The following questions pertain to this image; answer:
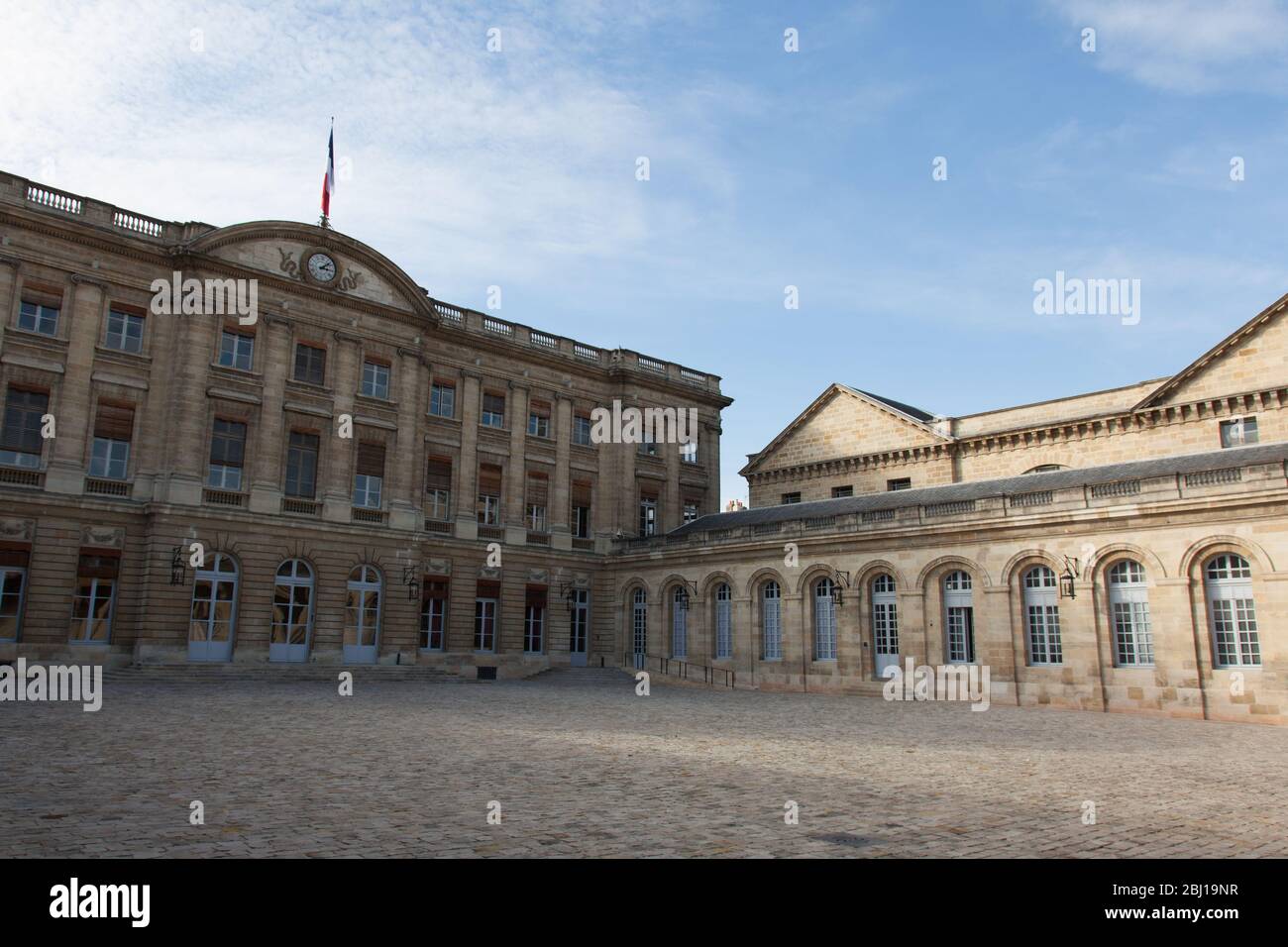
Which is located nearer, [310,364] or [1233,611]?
[1233,611]

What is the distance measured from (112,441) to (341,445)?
6.66 m

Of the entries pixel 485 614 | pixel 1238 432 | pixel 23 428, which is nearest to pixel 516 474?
pixel 485 614

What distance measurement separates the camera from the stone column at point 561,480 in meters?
36.5

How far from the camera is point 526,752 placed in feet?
40.4

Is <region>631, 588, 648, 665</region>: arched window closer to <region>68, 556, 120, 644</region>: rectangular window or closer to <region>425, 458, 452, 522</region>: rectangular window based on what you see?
<region>425, 458, 452, 522</region>: rectangular window

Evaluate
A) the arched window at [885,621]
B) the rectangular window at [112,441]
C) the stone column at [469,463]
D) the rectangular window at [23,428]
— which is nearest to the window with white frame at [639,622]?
the stone column at [469,463]

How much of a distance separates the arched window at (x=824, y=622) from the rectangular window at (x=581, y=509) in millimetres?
11126

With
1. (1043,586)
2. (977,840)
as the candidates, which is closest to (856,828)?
(977,840)

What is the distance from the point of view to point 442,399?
3434cm

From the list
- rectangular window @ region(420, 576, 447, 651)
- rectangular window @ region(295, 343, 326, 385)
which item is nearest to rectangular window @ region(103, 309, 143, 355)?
rectangular window @ region(295, 343, 326, 385)

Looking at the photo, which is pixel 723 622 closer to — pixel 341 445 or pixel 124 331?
pixel 341 445

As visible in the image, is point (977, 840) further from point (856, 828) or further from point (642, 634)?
point (642, 634)

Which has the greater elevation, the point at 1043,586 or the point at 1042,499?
the point at 1042,499
